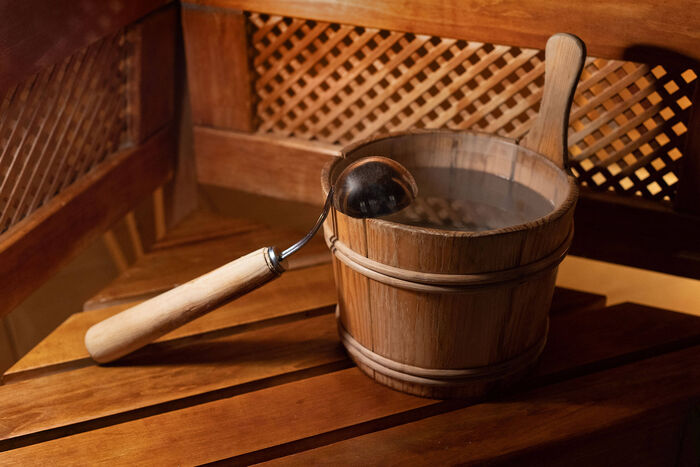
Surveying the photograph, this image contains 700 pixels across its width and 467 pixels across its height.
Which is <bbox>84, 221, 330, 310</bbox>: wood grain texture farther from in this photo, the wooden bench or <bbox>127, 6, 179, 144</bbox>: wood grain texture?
<bbox>127, 6, 179, 144</bbox>: wood grain texture

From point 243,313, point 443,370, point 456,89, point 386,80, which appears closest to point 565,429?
point 443,370

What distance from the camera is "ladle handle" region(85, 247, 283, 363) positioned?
1350 millimetres

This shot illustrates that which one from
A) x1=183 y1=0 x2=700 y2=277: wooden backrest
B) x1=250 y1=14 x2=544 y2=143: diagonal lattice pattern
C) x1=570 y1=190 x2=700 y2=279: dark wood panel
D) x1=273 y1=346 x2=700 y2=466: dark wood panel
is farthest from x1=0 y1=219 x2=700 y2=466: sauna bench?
x1=250 y1=14 x2=544 y2=143: diagonal lattice pattern

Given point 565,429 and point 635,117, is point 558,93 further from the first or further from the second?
point 565,429

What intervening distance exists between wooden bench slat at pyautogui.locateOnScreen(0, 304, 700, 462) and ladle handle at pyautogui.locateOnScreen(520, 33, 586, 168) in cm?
41

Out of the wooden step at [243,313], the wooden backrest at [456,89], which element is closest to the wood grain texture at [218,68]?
the wooden backrest at [456,89]

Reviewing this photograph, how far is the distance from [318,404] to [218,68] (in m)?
0.96

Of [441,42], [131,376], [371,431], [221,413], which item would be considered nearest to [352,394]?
[371,431]

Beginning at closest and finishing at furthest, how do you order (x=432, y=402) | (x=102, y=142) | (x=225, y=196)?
(x=432, y=402) → (x=102, y=142) → (x=225, y=196)

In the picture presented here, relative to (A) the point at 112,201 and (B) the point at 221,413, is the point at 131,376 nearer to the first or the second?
(B) the point at 221,413

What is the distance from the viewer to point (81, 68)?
1.74 meters

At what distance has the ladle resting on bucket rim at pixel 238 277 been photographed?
1.26 meters

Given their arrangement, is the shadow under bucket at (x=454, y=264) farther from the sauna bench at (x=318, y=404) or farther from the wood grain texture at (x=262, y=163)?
the wood grain texture at (x=262, y=163)

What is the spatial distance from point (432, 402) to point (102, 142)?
1062 mm
